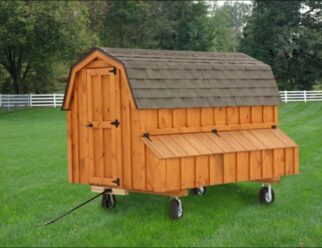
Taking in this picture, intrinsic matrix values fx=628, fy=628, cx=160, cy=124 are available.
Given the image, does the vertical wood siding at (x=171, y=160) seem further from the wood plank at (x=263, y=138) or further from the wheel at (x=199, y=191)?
the wheel at (x=199, y=191)

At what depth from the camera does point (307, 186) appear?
11.6 meters

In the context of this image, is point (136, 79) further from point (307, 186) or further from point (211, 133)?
point (307, 186)

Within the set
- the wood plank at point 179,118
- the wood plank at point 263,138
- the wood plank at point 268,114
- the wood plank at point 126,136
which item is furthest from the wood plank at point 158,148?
the wood plank at point 268,114

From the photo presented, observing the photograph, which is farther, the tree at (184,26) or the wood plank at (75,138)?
the tree at (184,26)

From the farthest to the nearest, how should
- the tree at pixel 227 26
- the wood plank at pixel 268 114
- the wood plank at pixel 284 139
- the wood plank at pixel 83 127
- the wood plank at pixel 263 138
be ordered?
the tree at pixel 227 26 → the wood plank at pixel 268 114 → the wood plank at pixel 284 139 → the wood plank at pixel 263 138 → the wood plank at pixel 83 127

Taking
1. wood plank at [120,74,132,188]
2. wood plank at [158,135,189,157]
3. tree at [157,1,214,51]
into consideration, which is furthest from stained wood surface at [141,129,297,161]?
tree at [157,1,214,51]

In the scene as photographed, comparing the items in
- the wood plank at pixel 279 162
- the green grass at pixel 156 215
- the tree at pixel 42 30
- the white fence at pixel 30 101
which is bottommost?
the white fence at pixel 30 101

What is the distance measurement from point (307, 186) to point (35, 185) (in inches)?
206

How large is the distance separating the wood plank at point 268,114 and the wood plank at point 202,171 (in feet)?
6.22

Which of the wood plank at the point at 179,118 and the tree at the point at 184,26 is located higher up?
the tree at the point at 184,26

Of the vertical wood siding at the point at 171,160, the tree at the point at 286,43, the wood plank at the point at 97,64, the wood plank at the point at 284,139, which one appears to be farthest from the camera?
the tree at the point at 286,43

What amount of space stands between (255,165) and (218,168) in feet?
2.66

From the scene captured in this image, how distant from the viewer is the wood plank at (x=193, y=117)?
954 cm

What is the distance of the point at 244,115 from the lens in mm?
10367
